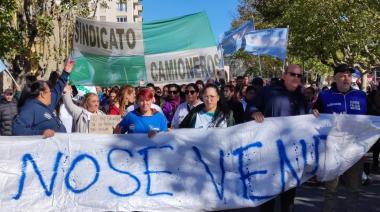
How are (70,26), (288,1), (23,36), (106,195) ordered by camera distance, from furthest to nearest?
1. (288,1)
2. (70,26)
3. (23,36)
4. (106,195)

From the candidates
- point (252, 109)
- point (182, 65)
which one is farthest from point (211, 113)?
point (182, 65)

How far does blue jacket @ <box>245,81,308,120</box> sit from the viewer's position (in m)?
5.68

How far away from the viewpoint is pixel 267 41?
47.3ft

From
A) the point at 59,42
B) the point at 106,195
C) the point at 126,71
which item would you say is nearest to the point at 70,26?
the point at 59,42

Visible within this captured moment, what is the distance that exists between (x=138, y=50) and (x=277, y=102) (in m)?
3.48

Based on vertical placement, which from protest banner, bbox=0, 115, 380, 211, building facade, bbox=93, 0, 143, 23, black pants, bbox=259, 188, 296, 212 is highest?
building facade, bbox=93, 0, 143, 23

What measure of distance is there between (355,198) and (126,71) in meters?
4.09

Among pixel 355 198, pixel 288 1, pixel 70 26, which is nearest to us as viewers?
pixel 355 198

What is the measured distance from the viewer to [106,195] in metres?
5.54

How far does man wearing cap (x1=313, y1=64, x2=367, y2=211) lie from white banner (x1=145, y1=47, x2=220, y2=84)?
3145 millimetres

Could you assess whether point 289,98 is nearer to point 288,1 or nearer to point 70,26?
point 70,26

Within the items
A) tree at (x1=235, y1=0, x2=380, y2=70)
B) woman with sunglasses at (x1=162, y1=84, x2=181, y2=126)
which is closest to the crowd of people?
woman with sunglasses at (x1=162, y1=84, x2=181, y2=126)

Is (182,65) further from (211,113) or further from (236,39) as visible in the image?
(236,39)

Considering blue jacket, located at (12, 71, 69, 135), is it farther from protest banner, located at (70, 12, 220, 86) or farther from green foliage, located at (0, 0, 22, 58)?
green foliage, located at (0, 0, 22, 58)
